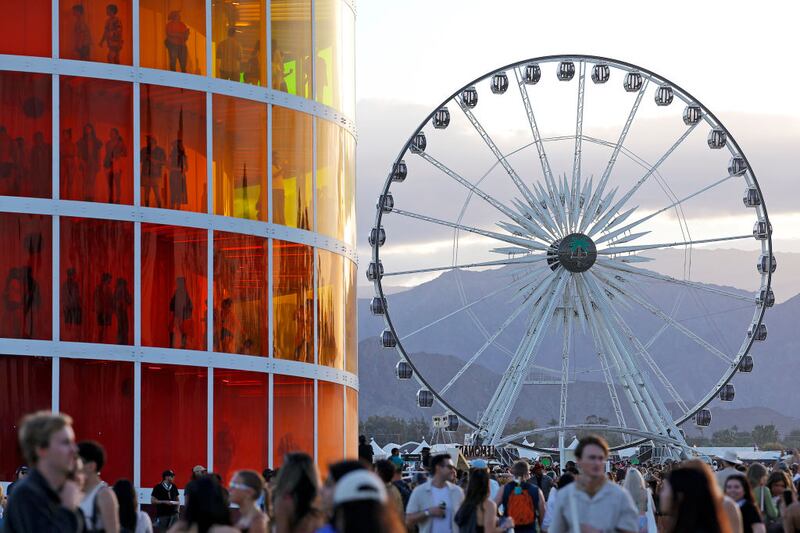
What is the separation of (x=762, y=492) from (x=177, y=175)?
1541 centimetres

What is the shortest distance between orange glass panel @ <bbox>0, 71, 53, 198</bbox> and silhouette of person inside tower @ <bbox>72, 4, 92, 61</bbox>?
32.0 inches

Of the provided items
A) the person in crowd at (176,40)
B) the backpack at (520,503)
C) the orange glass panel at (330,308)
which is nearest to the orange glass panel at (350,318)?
the orange glass panel at (330,308)

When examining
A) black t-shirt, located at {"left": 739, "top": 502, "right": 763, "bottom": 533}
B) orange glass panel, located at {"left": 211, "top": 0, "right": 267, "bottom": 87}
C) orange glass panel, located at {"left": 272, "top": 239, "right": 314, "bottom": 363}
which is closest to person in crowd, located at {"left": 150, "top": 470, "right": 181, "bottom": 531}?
orange glass panel, located at {"left": 272, "top": 239, "right": 314, "bottom": 363}

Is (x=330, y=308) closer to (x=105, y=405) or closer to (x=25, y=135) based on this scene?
(x=105, y=405)

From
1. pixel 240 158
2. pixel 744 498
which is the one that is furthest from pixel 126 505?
pixel 240 158

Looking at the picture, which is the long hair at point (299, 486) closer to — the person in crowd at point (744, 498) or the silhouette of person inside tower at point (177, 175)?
the person in crowd at point (744, 498)

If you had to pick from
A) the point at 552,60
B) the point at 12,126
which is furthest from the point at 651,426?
the point at 12,126

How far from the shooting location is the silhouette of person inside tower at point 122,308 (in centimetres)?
2875

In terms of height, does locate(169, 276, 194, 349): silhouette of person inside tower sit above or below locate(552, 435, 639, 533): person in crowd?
above

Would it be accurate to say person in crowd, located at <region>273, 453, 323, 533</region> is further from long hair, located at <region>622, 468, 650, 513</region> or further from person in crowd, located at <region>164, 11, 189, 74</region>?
person in crowd, located at <region>164, 11, 189, 74</region>

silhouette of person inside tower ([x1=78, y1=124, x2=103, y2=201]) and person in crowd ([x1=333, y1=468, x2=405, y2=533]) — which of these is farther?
silhouette of person inside tower ([x1=78, y1=124, x2=103, y2=201])

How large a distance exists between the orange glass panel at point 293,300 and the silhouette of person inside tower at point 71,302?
163 inches

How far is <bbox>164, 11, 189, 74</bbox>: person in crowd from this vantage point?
1180 inches

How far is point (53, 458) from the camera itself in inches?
378
